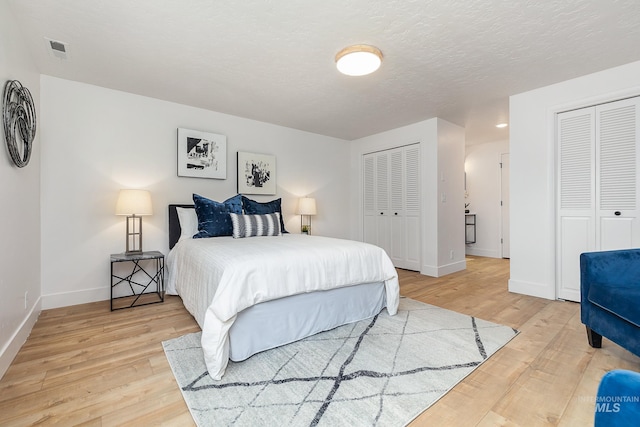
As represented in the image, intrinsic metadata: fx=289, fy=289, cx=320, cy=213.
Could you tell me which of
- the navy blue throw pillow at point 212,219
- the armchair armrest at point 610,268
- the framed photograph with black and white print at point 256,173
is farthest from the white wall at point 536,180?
the navy blue throw pillow at point 212,219

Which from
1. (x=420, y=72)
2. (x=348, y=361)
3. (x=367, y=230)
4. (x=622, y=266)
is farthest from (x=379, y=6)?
(x=367, y=230)

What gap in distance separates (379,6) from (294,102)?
1826 mm

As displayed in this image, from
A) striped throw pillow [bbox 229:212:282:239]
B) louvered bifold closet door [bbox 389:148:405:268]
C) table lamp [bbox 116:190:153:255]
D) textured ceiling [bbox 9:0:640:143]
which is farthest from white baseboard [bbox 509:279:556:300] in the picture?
table lamp [bbox 116:190:153:255]

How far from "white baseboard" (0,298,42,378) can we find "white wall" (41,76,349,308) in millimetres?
485

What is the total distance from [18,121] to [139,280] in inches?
75.6

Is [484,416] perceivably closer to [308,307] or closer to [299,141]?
[308,307]

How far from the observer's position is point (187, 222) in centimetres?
339

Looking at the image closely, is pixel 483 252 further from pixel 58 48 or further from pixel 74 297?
pixel 58 48

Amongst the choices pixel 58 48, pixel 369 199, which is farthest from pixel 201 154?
pixel 369 199

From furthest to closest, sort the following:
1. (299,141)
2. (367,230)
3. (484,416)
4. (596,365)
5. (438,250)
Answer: (367,230) → (299,141) → (438,250) → (596,365) → (484,416)

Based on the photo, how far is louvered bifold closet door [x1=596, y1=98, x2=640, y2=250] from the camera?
271 centimetres

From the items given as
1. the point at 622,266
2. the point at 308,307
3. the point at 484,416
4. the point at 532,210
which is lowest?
the point at 484,416

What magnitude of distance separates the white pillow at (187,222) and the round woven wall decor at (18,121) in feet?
4.56

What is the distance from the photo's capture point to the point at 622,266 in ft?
6.69
